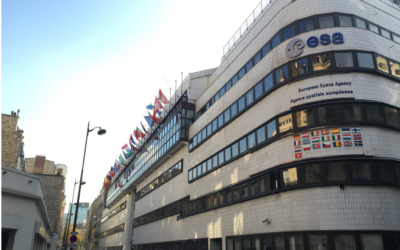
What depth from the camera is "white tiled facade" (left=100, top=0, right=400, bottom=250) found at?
1658 cm

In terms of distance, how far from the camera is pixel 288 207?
61.7 feet

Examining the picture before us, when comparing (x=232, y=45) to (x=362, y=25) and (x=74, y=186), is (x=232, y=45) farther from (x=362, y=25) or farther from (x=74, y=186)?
(x=74, y=186)

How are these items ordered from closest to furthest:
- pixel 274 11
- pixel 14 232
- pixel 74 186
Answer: pixel 14 232 < pixel 274 11 < pixel 74 186

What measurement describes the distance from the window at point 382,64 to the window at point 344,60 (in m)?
1.86

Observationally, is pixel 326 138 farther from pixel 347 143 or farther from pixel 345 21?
pixel 345 21

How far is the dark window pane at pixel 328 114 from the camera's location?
18.3m

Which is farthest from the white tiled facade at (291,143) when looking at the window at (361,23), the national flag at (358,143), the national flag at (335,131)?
the national flag at (335,131)

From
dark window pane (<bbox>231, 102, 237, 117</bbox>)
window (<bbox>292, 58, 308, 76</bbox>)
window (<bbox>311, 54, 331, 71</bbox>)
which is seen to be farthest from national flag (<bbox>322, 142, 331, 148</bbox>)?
dark window pane (<bbox>231, 102, 237, 117</bbox>)

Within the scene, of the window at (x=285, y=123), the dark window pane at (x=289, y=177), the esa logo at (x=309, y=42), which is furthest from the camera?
the window at (x=285, y=123)

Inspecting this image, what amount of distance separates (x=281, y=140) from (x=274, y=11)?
10878 mm

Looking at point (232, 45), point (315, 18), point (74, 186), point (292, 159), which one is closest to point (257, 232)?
point (292, 159)

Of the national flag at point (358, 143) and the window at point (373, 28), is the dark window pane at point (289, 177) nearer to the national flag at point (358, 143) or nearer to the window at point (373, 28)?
the national flag at point (358, 143)

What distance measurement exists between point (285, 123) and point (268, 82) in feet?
13.0

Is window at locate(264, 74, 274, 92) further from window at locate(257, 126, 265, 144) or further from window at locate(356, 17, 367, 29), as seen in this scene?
window at locate(356, 17, 367, 29)
